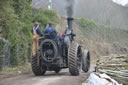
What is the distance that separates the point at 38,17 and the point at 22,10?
27.9 ft

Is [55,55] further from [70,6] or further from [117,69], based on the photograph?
[70,6]

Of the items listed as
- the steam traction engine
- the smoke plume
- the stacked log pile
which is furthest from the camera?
the smoke plume

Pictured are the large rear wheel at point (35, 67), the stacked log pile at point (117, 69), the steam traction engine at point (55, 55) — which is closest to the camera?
the stacked log pile at point (117, 69)

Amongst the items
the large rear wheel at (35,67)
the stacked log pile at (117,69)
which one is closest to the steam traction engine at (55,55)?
the large rear wheel at (35,67)

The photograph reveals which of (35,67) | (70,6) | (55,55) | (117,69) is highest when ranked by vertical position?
(70,6)

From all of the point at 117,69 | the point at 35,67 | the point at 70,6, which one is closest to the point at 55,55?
the point at 35,67

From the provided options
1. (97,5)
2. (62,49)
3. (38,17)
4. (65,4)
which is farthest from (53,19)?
(97,5)

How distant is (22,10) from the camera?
2062 cm

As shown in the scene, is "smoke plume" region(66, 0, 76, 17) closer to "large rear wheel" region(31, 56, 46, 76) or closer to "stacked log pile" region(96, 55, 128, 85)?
"large rear wheel" region(31, 56, 46, 76)

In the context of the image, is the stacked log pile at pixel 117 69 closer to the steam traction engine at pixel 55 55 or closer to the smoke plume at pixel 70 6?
the steam traction engine at pixel 55 55

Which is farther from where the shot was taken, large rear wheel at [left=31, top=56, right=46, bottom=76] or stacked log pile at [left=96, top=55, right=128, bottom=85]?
large rear wheel at [left=31, top=56, right=46, bottom=76]

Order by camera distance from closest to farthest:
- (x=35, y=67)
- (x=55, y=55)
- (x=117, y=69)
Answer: (x=117, y=69) → (x=55, y=55) → (x=35, y=67)

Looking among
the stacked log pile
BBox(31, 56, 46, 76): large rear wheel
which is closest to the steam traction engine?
BBox(31, 56, 46, 76): large rear wheel

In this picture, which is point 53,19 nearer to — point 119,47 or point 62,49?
point 119,47
